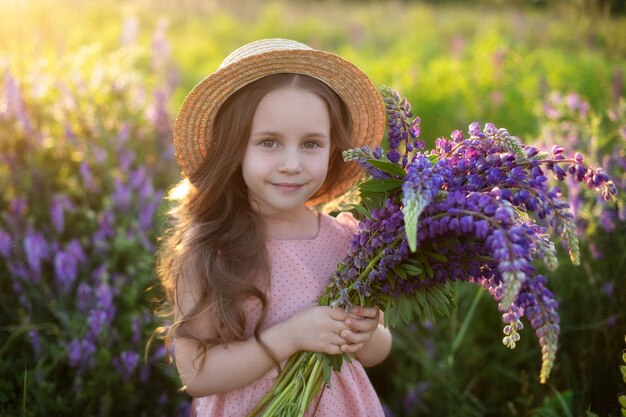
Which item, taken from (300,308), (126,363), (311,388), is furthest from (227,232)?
(126,363)

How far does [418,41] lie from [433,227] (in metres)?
8.22

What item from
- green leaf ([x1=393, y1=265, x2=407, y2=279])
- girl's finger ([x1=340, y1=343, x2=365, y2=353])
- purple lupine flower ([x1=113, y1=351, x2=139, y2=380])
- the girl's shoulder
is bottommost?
purple lupine flower ([x1=113, y1=351, x2=139, y2=380])

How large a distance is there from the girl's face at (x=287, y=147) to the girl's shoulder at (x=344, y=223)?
0.36 m

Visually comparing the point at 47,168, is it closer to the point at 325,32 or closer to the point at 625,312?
the point at 625,312

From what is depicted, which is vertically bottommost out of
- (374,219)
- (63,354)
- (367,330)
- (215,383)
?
(63,354)

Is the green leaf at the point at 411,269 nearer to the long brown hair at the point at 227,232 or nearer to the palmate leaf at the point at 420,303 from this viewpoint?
the palmate leaf at the point at 420,303

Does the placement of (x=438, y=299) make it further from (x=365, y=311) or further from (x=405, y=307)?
(x=365, y=311)

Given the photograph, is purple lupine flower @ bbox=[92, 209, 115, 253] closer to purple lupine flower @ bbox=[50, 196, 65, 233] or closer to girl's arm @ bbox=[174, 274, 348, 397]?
purple lupine flower @ bbox=[50, 196, 65, 233]

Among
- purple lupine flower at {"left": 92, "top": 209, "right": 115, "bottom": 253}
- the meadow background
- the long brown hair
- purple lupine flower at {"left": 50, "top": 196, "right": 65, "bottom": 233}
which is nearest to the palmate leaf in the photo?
the long brown hair

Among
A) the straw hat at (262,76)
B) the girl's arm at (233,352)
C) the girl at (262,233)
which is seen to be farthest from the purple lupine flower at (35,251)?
the girl's arm at (233,352)

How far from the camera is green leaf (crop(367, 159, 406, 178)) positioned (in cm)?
167

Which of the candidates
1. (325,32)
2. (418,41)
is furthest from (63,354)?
(325,32)

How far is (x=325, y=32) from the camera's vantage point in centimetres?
1198

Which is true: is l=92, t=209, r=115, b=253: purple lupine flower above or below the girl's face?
below
